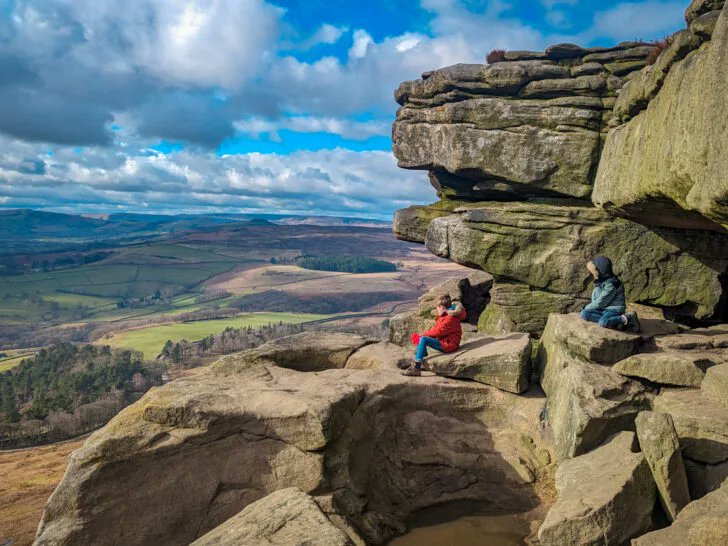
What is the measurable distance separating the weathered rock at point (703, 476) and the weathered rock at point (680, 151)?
238 inches

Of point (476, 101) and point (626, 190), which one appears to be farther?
point (476, 101)

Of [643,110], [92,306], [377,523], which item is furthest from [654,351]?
[92,306]

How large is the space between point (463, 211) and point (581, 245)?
20.5 ft

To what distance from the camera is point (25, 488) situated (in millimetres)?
26969

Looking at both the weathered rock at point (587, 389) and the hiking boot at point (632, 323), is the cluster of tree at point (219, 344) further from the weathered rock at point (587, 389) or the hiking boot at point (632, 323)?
the hiking boot at point (632, 323)

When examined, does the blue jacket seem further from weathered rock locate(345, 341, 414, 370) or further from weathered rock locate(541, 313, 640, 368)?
weathered rock locate(345, 341, 414, 370)

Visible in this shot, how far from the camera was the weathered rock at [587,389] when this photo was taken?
43.0 ft

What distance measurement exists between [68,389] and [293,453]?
8320cm

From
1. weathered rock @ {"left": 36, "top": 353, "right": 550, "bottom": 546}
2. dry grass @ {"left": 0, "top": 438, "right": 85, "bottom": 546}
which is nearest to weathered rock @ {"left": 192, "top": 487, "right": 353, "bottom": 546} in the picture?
weathered rock @ {"left": 36, "top": 353, "right": 550, "bottom": 546}

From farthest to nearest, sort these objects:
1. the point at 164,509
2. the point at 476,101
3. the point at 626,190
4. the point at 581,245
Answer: the point at 476,101, the point at 581,245, the point at 626,190, the point at 164,509

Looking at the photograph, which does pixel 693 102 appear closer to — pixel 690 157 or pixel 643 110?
pixel 690 157

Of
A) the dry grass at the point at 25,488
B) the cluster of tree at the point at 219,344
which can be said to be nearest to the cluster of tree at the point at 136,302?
the cluster of tree at the point at 219,344

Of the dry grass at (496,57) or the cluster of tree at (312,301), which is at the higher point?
the dry grass at (496,57)

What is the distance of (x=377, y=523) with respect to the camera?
1372 cm
